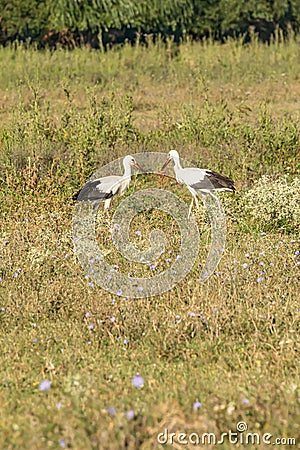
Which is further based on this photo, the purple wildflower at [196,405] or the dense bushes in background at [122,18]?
the dense bushes in background at [122,18]

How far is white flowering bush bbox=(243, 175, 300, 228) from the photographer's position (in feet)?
21.2

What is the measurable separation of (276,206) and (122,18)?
1065cm

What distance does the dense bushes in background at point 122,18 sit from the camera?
16.0 meters

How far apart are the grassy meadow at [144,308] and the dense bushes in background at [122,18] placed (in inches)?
288

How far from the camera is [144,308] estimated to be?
484 cm

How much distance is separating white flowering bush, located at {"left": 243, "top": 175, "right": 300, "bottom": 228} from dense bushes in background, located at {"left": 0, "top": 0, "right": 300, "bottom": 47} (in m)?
9.17

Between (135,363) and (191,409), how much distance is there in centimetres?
71

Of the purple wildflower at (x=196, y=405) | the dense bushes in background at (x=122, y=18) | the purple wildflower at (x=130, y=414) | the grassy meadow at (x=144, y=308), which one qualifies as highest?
the purple wildflower at (x=130, y=414)

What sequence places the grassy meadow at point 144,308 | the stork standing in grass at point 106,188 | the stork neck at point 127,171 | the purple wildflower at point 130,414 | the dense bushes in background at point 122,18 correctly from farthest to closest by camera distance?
the dense bushes in background at point 122,18 → the stork neck at point 127,171 → the stork standing in grass at point 106,188 → the grassy meadow at point 144,308 → the purple wildflower at point 130,414

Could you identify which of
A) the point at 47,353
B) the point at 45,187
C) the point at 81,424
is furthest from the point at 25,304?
the point at 45,187

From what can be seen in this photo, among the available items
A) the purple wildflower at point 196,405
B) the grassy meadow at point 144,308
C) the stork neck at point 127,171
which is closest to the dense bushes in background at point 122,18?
the grassy meadow at point 144,308

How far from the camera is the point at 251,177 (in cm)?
770

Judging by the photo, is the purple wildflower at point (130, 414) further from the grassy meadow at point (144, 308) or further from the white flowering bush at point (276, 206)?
the white flowering bush at point (276, 206)

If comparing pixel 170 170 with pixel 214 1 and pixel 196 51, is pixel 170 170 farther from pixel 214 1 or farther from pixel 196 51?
pixel 214 1
